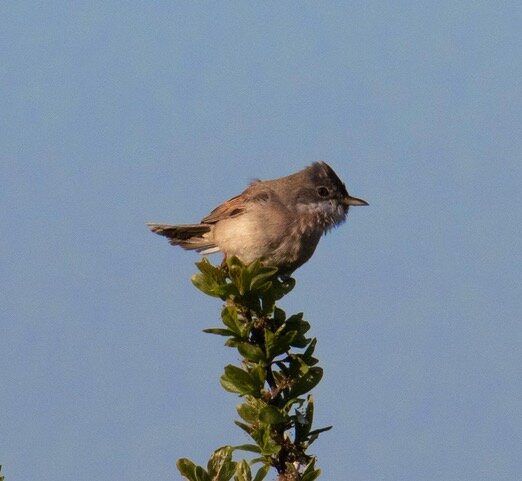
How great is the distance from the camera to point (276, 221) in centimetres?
818

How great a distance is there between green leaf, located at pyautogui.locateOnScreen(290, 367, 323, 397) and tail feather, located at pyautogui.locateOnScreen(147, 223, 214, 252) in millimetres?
4444

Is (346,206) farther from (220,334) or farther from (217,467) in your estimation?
(217,467)

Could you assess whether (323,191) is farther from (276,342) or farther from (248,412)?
(248,412)

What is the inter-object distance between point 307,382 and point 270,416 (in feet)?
1.45

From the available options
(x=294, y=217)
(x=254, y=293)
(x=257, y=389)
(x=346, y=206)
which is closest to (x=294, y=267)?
(x=294, y=217)

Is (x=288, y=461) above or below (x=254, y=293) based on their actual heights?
below

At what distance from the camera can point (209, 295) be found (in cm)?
513

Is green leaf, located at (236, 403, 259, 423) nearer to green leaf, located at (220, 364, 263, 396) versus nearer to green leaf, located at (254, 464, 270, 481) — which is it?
green leaf, located at (220, 364, 263, 396)

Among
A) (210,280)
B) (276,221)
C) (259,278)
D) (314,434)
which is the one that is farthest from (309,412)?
(276,221)

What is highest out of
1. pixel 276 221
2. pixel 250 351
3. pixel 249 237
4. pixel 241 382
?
Answer: pixel 276 221

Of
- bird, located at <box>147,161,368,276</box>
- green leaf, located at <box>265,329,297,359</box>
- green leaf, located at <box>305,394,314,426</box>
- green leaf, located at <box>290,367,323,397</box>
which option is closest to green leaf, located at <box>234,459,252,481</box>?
green leaf, located at <box>305,394,314,426</box>

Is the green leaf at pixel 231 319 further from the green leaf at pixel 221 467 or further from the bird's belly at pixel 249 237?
the bird's belly at pixel 249 237

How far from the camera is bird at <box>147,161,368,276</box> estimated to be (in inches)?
316

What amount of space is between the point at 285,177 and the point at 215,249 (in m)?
1.06
